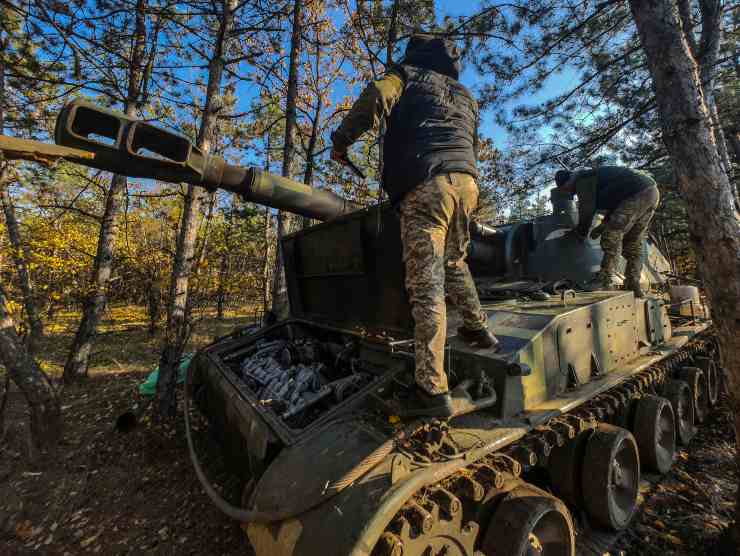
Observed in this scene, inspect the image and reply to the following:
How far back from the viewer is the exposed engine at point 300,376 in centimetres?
267

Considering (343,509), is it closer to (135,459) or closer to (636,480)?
(636,480)

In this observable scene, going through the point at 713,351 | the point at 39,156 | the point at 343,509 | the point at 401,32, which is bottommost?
the point at 713,351

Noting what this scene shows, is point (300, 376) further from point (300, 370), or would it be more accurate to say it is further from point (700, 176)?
point (700, 176)

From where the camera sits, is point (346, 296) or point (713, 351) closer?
point (346, 296)

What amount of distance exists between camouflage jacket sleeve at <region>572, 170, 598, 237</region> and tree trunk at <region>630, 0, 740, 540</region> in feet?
6.36

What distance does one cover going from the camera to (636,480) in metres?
3.01

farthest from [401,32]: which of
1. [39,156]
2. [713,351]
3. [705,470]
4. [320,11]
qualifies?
[705,470]

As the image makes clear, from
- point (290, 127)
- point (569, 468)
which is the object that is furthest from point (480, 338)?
point (290, 127)

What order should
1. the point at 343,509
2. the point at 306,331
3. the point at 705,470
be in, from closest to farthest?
the point at 343,509
the point at 705,470
the point at 306,331

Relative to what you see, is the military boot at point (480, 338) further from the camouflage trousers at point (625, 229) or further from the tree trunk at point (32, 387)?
the tree trunk at point (32, 387)

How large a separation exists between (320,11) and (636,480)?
11412 mm

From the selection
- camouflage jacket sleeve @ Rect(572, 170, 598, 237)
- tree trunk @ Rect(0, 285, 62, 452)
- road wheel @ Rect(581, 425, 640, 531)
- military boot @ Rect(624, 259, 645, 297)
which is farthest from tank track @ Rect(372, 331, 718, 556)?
tree trunk @ Rect(0, 285, 62, 452)

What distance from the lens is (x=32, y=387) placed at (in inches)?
178

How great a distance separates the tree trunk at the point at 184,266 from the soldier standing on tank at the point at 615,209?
193 inches
